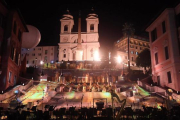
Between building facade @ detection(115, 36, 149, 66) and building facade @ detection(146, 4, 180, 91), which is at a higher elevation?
building facade @ detection(115, 36, 149, 66)

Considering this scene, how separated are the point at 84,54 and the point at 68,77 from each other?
36.7m

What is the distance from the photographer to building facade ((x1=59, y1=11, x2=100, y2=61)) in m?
76.3

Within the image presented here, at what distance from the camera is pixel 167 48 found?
2702cm

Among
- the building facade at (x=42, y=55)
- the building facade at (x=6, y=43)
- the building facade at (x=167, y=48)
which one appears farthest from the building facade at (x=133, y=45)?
the building facade at (x=6, y=43)

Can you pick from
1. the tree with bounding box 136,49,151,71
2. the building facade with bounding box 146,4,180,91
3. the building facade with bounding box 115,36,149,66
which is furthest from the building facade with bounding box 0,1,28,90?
the building facade with bounding box 115,36,149,66

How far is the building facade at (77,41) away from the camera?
76.3 meters

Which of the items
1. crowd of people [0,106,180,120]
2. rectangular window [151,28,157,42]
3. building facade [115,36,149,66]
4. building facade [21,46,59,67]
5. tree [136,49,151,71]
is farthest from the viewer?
building facade [115,36,149,66]

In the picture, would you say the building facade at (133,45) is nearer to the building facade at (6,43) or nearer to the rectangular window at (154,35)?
the rectangular window at (154,35)

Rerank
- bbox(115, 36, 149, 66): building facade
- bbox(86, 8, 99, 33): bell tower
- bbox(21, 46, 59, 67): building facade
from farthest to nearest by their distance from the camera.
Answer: bbox(115, 36, 149, 66): building facade
bbox(21, 46, 59, 67): building facade
bbox(86, 8, 99, 33): bell tower

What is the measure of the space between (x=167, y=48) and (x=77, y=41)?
5616 cm

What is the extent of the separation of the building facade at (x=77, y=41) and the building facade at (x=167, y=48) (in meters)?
45.1

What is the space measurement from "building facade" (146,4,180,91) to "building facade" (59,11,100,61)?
45113 mm

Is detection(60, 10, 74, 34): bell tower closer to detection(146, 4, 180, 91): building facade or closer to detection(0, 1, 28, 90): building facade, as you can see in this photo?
detection(0, 1, 28, 90): building facade

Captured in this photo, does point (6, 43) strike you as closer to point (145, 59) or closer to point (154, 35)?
point (154, 35)
